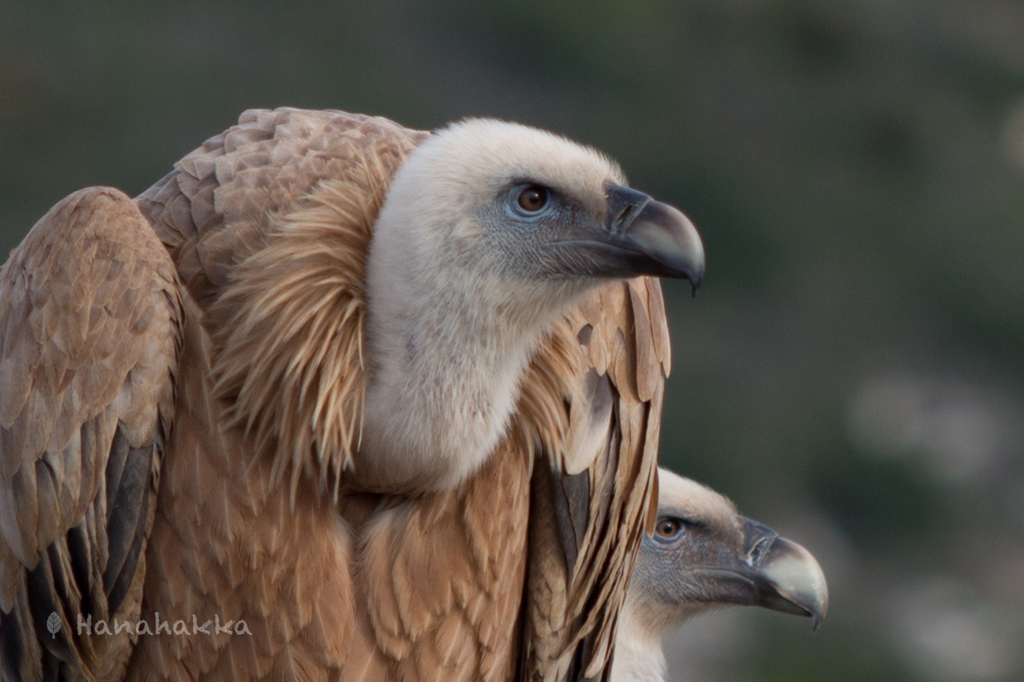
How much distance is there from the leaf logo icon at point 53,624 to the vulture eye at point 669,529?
2521mm

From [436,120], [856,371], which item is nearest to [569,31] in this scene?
[436,120]

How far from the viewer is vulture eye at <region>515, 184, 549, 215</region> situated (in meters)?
3.26

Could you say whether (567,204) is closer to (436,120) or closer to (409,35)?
(436,120)

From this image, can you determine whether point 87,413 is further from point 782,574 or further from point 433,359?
point 782,574

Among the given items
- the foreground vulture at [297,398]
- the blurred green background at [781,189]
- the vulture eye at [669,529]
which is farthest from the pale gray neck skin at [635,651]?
the blurred green background at [781,189]

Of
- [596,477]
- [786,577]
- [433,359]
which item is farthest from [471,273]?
[786,577]

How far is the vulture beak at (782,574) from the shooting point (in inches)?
191

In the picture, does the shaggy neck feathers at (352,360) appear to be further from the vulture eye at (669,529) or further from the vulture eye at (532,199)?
the vulture eye at (669,529)

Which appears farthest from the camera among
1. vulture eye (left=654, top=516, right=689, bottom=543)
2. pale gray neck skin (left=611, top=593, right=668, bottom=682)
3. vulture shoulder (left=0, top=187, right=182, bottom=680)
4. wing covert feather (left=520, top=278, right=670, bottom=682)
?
vulture eye (left=654, top=516, right=689, bottom=543)

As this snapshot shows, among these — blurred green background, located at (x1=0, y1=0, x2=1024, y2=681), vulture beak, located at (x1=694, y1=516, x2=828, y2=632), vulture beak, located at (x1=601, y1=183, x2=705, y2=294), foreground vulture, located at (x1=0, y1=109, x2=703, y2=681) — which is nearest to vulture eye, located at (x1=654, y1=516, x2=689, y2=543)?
vulture beak, located at (x1=694, y1=516, x2=828, y2=632)

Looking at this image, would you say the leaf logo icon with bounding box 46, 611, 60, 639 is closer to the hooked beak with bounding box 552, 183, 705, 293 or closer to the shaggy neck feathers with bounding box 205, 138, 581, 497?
the shaggy neck feathers with bounding box 205, 138, 581, 497

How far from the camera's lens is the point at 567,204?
3.27 m

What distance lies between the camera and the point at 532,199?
3.28 m

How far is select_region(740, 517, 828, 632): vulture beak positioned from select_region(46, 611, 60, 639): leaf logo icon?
2426mm
